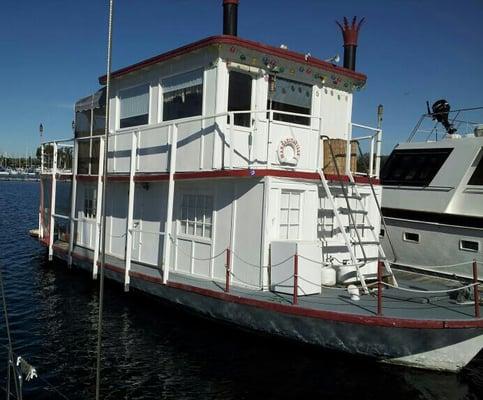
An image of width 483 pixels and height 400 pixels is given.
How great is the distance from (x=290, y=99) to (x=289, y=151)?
161 cm

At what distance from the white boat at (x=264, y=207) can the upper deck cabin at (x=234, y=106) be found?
0.03 metres

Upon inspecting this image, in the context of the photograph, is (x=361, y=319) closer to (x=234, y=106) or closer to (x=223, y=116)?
(x=223, y=116)

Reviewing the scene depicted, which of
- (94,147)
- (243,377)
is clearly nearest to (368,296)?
(243,377)

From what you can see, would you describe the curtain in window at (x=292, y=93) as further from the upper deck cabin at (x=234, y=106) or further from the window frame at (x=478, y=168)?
the window frame at (x=478, y=168)

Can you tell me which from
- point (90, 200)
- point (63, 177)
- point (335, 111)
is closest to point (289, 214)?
point (335, 111)

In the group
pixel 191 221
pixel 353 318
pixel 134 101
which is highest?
pixel 134 101

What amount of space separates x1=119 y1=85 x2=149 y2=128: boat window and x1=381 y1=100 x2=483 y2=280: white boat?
7669mm

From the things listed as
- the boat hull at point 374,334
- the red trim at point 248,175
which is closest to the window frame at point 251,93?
the red trim at point 248,175

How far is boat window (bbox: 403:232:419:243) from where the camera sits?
14.2 metres

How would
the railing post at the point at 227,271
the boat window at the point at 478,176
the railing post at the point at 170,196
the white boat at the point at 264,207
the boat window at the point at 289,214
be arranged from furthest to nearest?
1. the boat window at the point at 478,176
2. the railing post at the point at 170,196
3. the boat window at the point at 289,214
4. the railing post at the point at 227,271
5. the white boat at the point at 264,207

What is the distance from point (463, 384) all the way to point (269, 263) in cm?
376

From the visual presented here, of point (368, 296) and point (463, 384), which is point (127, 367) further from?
point (463, 384)

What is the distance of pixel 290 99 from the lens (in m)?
10.7

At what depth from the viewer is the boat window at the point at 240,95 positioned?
10.0 metres
